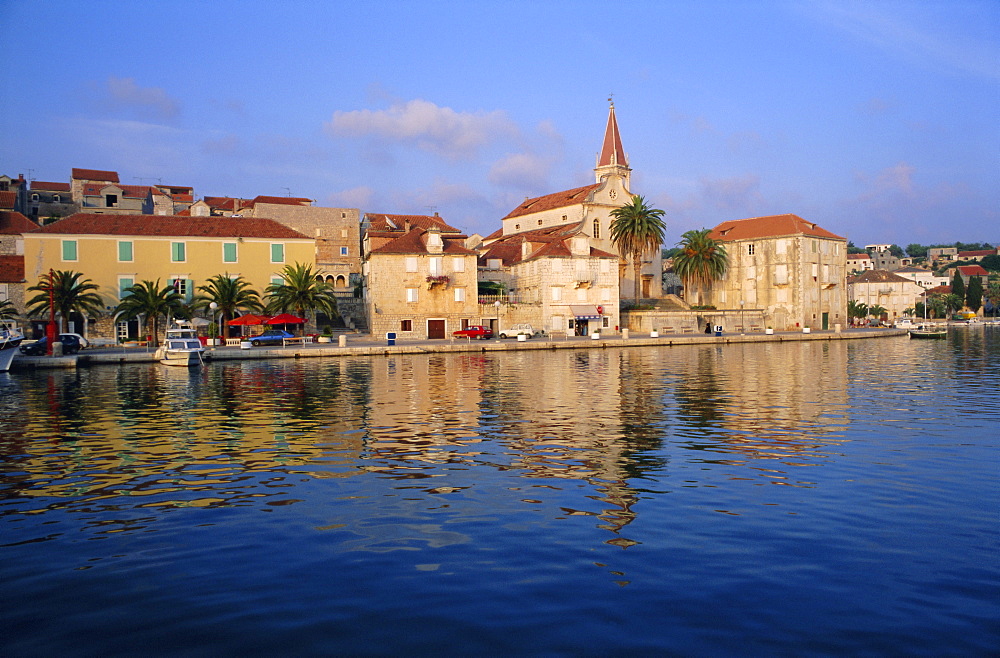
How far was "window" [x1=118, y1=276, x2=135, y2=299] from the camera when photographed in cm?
5406

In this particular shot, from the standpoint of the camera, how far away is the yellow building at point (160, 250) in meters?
52.9

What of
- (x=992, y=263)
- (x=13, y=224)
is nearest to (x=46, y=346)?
(x=13, y=224)

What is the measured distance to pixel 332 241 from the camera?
8550 centimetres

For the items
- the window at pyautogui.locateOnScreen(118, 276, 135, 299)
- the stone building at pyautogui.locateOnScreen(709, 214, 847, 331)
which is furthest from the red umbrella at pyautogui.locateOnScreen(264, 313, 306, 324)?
the stone building at pyautogui.locateOnScreen(709, 214, 847, 331)

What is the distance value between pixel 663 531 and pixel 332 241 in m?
80.6

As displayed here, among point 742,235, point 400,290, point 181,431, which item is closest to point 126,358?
point 400,290

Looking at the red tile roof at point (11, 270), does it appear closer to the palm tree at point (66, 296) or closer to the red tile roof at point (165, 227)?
the palm tree at point (66, 296)

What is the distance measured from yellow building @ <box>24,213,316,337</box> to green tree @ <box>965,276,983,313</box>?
133430 mm

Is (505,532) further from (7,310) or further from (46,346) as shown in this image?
(7,310)

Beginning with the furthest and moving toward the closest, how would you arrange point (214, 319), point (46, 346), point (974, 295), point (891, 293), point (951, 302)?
point (974, 295) → point (951, 302) → point (891, 293) → point (214, 319) → point (46, 346)

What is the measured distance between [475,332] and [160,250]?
86.4 feet

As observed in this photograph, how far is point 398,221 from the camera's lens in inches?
3501

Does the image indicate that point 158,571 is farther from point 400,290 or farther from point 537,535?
point 400,290

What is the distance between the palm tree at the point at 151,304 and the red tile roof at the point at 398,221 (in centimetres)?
3224
